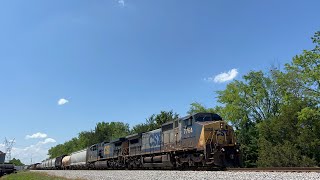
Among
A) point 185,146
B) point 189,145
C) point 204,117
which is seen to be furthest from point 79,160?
point 204,117

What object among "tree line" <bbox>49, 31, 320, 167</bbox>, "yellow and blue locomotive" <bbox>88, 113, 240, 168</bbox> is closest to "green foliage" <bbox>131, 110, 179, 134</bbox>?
"tree line" <bbox>49, 31, 320, 167</bbox>

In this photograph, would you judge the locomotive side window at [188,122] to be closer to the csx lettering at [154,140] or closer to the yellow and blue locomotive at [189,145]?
the yellow and blue locomotive at [189,145]

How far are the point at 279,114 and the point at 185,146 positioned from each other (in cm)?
2740

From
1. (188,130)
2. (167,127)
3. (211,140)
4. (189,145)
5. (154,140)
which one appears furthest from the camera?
(154,140)

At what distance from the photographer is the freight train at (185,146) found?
63.7 ft

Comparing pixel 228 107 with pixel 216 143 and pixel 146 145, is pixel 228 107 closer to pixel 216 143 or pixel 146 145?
pixel 146 145

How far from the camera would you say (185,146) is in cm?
2161

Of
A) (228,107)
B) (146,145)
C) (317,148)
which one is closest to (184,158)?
(146,145)

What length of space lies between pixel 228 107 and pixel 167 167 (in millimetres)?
26662

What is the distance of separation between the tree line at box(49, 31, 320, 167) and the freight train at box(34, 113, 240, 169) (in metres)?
13.3

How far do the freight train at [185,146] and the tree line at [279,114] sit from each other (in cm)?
1334

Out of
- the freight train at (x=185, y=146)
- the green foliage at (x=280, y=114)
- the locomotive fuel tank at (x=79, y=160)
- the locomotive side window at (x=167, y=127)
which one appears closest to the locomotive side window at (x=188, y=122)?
the freight train at (x=185, y=146)

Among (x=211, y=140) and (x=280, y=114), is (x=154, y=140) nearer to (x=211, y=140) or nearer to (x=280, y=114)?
(x=211, y=140)

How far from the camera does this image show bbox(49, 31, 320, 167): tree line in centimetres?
3189
